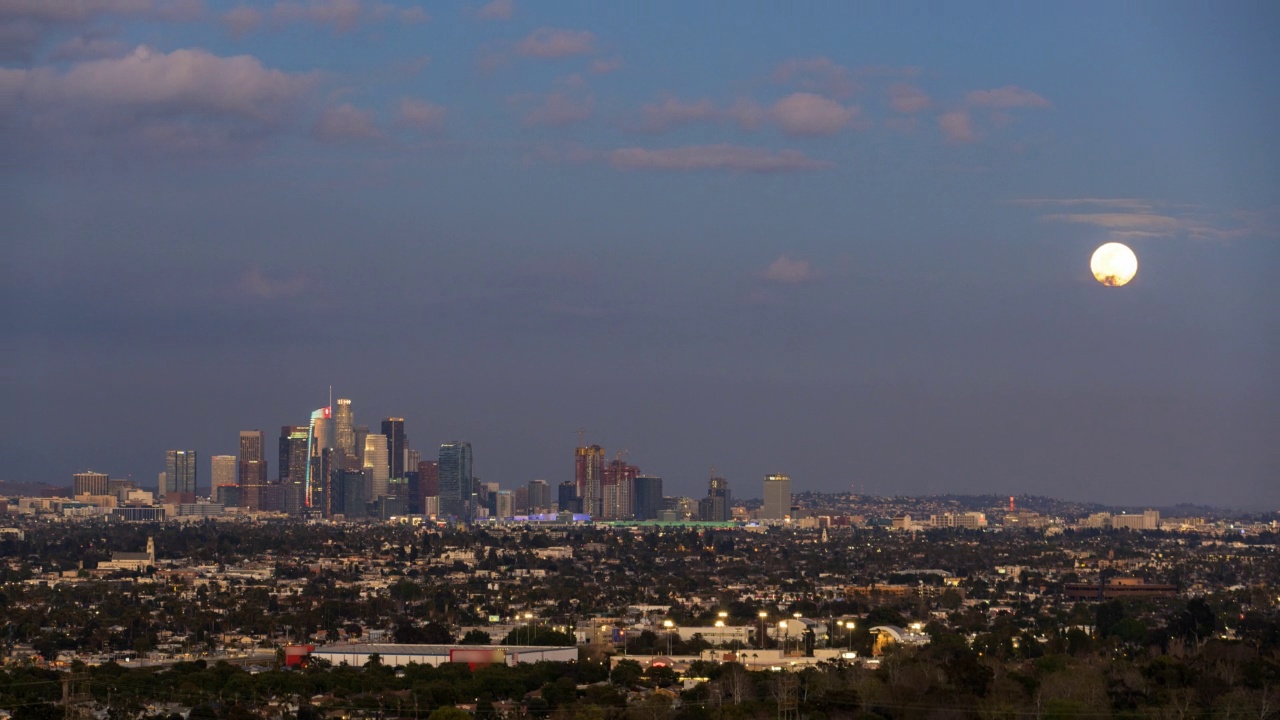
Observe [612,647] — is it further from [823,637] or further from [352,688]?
[352,688]

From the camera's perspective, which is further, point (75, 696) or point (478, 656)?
point (478, 656)

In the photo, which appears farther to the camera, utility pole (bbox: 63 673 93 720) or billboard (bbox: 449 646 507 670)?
billboard (bbox: 449 646 507 670)

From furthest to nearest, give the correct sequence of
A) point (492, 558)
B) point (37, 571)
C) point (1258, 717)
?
point (492, 558)
point (37, 571)
point (1258, 717)

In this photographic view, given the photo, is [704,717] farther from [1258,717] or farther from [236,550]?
[236,550]

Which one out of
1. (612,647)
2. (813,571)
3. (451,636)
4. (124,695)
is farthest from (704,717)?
(813,571)

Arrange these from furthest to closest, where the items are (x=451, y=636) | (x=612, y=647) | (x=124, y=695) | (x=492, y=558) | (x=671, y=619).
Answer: (x=492, y=558) < (x=671, y=619) < (x=451, y=636) < (x=612, y=647) < (x=124, y=695)

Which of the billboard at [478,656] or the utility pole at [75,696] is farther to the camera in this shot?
the billboard at [478,656]

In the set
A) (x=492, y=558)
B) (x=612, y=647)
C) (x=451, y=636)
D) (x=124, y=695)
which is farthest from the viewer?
(x=492, y=558)

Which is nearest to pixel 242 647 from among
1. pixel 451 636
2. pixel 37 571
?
pixel 451 636

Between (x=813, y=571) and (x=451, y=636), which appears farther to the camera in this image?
(x=813, y=571)
